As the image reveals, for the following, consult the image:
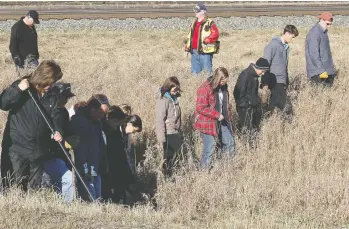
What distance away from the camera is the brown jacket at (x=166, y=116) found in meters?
8.39

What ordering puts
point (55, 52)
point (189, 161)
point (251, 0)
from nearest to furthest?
point (189, 161) < point (55, 52) < point (251, 0)

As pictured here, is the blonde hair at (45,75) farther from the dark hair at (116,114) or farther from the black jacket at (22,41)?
the black jacket at (22,41)

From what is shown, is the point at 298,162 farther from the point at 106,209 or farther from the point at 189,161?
the point at 106,209

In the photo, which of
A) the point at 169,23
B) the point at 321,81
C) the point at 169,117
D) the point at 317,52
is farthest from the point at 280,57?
the point at 169,23

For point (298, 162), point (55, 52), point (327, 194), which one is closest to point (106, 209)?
point (327, 194)

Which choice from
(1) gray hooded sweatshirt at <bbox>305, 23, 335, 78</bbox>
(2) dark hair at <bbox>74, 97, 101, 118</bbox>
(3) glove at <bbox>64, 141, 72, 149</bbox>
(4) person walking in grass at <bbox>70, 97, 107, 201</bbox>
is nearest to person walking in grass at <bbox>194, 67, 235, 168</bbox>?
(4) person walking in grass at <bbox>70, 97, 107, 201</bbox>

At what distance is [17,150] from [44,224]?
4.06ft

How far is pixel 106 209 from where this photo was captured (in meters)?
6.36

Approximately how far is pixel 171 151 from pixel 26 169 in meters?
2.52

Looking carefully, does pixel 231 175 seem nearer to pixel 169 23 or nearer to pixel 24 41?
pixel 24 41

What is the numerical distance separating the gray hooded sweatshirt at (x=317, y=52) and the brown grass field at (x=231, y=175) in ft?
1.29

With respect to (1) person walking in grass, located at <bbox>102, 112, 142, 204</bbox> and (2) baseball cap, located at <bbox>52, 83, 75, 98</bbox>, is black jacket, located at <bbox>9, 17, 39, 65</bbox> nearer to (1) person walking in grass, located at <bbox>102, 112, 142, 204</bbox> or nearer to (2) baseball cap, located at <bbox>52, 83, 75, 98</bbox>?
(1) person walking in grass, located at <bbox>102, 112, 142, 204</bbox>

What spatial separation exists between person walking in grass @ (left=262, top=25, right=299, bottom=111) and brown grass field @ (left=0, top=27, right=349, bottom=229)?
41 centimetres

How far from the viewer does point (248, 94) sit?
9.40 metres
